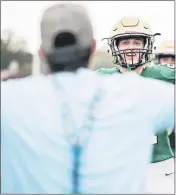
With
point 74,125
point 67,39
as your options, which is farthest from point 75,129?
point 67,39

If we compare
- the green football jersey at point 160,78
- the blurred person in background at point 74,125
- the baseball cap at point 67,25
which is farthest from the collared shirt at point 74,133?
the green football jersey at point 160,78

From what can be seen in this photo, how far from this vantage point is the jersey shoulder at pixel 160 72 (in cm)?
377

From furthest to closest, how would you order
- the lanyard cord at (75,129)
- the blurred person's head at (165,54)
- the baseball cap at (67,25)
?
the blurred person's head at (165,54) < the baseball cap at (67,25) < the lanyard cord at (75,129)

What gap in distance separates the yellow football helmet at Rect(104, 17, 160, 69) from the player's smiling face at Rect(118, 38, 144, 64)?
2 centimetres

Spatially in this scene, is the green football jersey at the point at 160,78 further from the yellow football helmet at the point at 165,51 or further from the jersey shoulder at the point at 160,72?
the yellow football helmet at the point at 165,51

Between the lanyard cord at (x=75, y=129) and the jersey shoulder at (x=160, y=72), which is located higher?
the jersey shoulder at (x=160, y=72)

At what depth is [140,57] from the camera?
3881 millimetres

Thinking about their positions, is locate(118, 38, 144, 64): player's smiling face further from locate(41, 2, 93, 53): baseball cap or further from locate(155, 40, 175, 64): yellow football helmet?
locate(155, 40, 175, 64): yellow football helmet

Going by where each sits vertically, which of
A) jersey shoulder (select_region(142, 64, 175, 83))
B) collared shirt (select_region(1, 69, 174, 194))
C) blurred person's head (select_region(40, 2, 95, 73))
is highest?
blurred person's head (select_region(40, 2, 95, 73))

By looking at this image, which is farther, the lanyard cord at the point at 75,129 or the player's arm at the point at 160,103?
the player's arm at the point at 160,103

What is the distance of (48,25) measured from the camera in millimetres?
1806

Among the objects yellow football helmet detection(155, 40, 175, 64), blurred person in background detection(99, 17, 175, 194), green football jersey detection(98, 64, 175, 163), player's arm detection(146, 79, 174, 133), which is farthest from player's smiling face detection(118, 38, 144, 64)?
yellow football helmet detection(155, 40, 175, 64)

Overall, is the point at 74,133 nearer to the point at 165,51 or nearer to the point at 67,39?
the point at 67,39

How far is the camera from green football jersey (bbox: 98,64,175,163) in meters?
3.81
